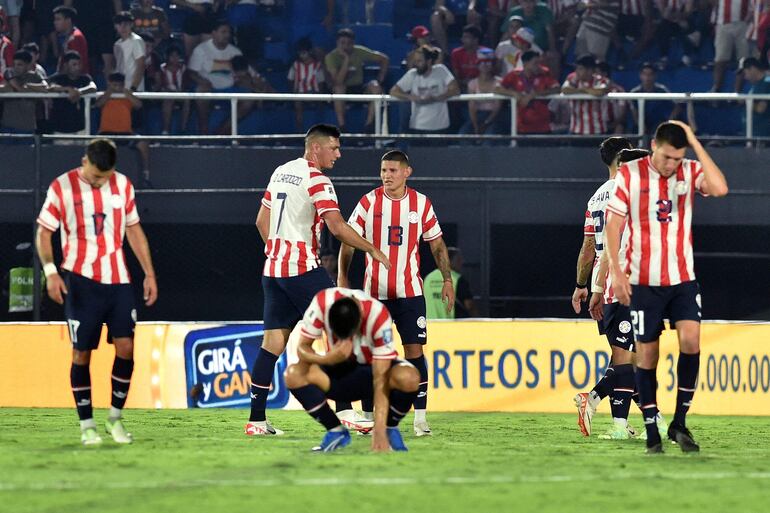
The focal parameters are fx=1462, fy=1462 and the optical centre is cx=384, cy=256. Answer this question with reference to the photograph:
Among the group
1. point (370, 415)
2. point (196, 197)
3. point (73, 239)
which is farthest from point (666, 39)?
point (73, 239)

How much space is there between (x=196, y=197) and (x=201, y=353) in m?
3.81

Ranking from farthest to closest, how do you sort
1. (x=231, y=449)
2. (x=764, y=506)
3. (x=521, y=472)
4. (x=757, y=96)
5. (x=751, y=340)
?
(x=757, y=96) → (x=751, y=340) → (x=231, y=449) → (x=521, y=472) → (x=764, y=506)

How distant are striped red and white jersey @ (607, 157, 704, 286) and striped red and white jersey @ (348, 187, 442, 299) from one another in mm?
2312

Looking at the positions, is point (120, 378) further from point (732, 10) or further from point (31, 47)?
point (732, 10)

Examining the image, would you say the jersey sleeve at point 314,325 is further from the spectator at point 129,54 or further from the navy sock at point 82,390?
the spectator at point 129,54

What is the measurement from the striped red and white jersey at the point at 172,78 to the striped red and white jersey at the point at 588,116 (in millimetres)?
5297

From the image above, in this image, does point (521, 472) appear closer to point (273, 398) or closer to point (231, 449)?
point (231, 449)

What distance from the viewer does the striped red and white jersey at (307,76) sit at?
1980 centimetres

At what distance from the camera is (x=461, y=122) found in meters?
18.6

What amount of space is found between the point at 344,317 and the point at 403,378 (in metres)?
0.59

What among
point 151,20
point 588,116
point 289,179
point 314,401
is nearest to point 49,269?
point 314,401

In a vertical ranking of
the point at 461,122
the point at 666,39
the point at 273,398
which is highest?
the point at 666,39

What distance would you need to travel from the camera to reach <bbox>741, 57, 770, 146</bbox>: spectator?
705 inches

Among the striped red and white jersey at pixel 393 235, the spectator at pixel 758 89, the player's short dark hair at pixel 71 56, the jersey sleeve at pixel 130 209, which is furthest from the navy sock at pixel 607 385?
the player's short dark hair at pixel 71 56
